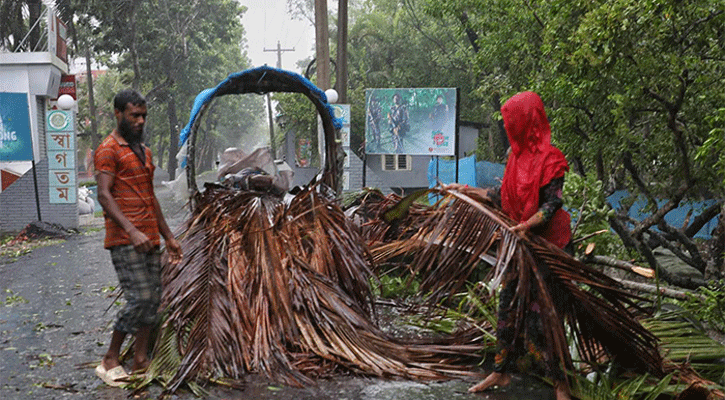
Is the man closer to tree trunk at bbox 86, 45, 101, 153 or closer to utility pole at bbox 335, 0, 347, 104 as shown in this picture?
utility pole at bbox 335, 0, 347, 104

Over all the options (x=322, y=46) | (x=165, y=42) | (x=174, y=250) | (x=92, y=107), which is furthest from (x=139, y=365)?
(x=165, y=42)

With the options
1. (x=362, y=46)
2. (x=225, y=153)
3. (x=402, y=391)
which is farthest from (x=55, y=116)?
(x=362, y=46)

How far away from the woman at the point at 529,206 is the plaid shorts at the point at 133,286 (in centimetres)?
206

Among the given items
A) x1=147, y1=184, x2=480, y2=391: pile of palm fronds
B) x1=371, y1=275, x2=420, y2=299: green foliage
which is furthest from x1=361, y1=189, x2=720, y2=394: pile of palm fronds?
x1=371, y1=275, x2=420, y2=299: green foliage

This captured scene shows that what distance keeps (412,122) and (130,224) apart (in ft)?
38.3

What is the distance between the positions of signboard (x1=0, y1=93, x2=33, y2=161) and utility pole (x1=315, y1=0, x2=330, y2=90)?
6365mm

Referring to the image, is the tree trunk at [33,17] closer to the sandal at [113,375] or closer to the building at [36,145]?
the building at [36,145]

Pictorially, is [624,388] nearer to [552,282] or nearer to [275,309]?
[552,282]

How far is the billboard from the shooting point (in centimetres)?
1585

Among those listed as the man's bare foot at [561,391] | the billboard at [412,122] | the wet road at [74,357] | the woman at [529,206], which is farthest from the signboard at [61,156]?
the man's bare foot at [561,391]

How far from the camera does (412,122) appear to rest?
1585 centimetres

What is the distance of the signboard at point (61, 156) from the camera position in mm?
17312

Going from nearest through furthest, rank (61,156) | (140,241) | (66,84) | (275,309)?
1. (140,241)
2. (275,309)
3. (61,156)
4. (66,84)

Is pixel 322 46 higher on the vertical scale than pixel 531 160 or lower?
higher
